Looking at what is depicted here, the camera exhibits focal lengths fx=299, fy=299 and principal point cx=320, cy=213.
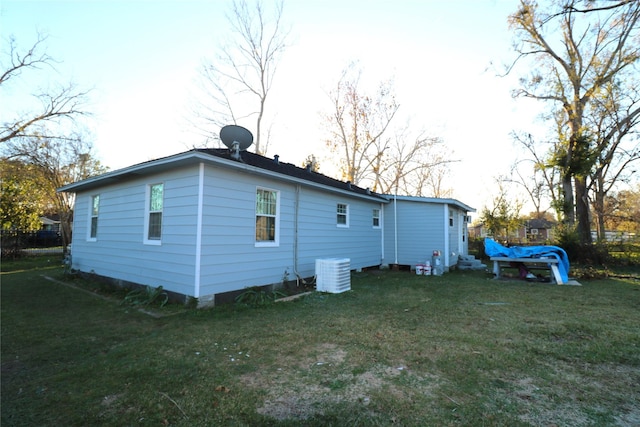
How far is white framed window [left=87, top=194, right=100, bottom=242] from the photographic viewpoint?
8.95m

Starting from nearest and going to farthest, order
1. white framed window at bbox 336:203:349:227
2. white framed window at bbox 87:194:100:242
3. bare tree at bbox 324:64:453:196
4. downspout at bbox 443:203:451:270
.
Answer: white framed window at bbox 87:194:100:242 < white framed window at bbox 336:203:349:227 < downspout at bbox 443:203:451:270 < bare tree at bbox 324:64:453:196

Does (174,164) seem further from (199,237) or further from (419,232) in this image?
(419,232)

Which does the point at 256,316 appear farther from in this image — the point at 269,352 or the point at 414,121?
the point at 414,121

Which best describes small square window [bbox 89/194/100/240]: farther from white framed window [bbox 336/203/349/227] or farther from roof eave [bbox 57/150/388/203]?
white framed window [bbox 336/203/349/227]

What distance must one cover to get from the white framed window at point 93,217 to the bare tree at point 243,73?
33.6 ft

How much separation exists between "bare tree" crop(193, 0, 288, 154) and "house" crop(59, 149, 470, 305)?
401 inches

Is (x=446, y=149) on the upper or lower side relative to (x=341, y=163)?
upper

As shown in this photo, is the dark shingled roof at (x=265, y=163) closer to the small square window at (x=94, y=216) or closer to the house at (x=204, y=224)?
the house at (x=204, y=224)

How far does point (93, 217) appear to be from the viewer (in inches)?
361

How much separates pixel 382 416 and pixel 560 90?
70.7 ft

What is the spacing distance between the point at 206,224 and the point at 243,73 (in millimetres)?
15261

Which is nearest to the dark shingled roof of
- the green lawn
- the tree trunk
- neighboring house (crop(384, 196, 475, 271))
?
neighboring house (crop(384, 196, 475, 271))

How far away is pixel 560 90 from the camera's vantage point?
17.0 metres

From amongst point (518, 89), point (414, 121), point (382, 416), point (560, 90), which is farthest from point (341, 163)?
point (382, 416)
